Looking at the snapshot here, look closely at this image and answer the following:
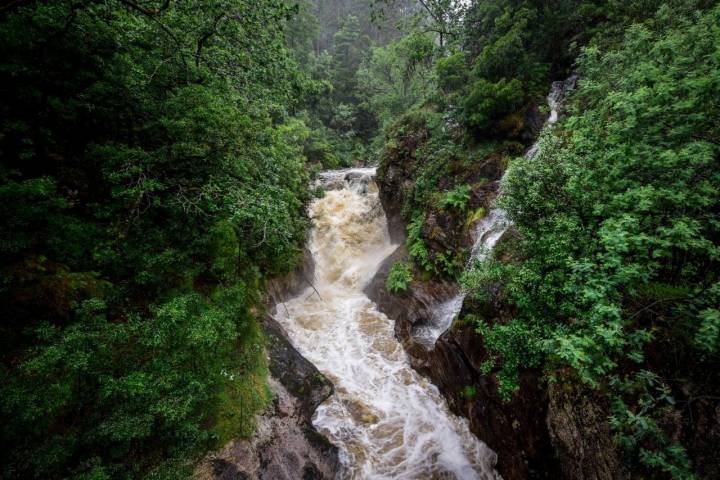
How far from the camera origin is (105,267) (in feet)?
16.2

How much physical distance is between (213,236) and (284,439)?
4531 mm

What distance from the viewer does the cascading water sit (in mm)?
6531

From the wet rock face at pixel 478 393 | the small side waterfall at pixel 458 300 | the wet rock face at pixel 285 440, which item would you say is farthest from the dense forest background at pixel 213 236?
the small side waterfall at pixel 458 300

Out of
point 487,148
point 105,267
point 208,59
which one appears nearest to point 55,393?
point 105,267

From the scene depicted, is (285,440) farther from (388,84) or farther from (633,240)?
(388,84)

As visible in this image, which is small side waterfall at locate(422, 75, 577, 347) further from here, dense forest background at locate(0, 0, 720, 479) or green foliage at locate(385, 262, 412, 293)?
dense forest background at locate(0, 0, 720, 479)

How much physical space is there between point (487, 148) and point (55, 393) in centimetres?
1287

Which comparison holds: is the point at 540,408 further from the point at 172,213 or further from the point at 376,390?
A: the point at 172,213

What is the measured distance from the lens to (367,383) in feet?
28.3

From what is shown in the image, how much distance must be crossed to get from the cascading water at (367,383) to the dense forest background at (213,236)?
2652 mm

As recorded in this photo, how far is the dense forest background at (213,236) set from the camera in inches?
132

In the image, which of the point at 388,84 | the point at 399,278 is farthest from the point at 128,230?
the point at 388,84

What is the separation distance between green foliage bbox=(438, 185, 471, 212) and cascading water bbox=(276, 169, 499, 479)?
4732mm

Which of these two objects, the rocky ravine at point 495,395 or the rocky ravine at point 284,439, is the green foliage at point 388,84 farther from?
the rocky ravine at point 284,439
